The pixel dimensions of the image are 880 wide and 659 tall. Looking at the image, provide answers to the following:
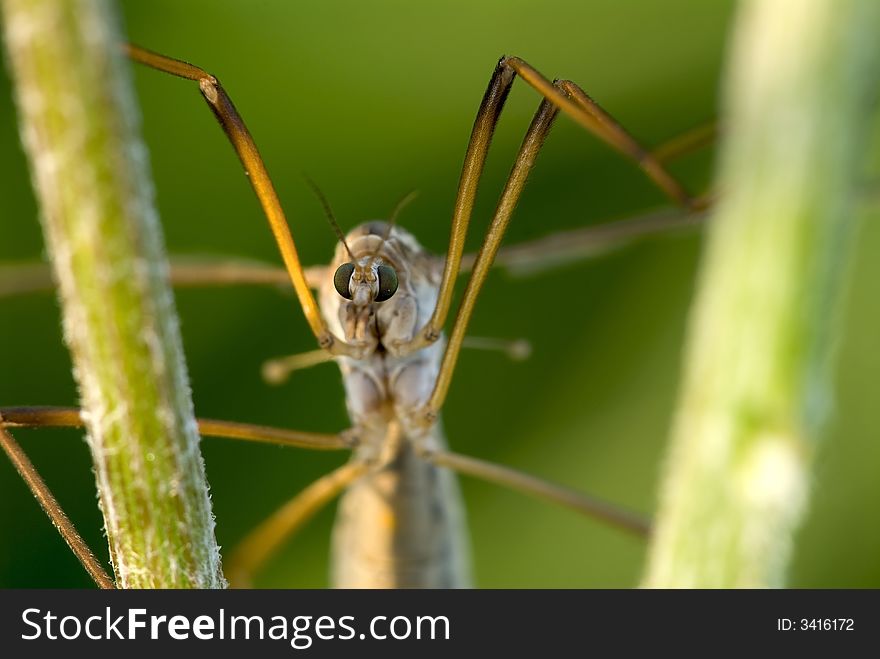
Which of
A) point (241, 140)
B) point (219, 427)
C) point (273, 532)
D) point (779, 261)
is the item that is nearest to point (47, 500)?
point (219, 427)

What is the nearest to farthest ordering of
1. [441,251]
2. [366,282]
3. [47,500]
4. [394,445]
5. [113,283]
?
[113,283] → [47,500] → [366,282] → [394,445] → [441,251]

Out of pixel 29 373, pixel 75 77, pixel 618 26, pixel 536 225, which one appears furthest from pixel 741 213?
pixel 29 373

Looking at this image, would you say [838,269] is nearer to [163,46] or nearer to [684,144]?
[684,144]

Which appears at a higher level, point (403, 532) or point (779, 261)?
point (403, 532)

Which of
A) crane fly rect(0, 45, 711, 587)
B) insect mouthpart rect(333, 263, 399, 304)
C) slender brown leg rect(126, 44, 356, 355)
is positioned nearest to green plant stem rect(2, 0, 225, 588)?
crane fly rect(0, 45, 711, 587)

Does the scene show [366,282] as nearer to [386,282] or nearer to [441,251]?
[386,282]

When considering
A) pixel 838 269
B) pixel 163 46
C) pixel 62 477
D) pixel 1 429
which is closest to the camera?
pixel 838 269
